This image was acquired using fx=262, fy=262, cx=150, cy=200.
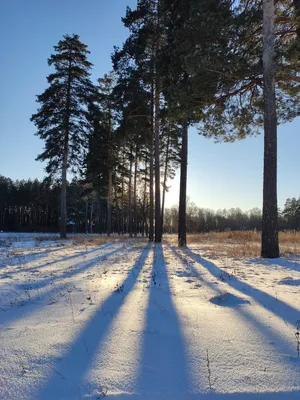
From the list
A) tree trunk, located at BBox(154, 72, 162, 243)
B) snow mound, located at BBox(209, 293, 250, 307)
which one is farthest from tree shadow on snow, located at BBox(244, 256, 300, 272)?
tree trunk, located at BBox(154, 72, 162, 243)

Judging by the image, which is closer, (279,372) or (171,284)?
(279,372)

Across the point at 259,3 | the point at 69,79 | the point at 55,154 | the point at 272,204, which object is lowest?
the point at 272,204

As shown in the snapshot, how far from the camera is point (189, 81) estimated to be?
9180mm

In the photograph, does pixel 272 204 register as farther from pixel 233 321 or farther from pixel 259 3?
A: pixel 259 3

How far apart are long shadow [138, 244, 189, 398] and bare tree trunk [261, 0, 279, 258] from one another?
4908 mm

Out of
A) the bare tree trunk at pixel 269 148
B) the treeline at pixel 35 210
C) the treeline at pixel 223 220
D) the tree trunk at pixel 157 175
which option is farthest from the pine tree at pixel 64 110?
the treeline at pixel 223 220

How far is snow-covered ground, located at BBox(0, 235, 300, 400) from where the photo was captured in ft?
5.22

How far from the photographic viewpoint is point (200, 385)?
1.60m

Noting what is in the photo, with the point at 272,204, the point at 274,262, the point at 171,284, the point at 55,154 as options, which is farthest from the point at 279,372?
the point at 55,154

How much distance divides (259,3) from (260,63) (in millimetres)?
1842

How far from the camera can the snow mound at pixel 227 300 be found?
3.21 meters

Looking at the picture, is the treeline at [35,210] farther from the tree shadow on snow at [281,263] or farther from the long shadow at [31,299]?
the long shadow at [31,299]

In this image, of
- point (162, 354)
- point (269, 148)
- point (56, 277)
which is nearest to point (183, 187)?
point (269, 148)

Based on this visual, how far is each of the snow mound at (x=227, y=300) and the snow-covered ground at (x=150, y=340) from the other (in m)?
0.02
